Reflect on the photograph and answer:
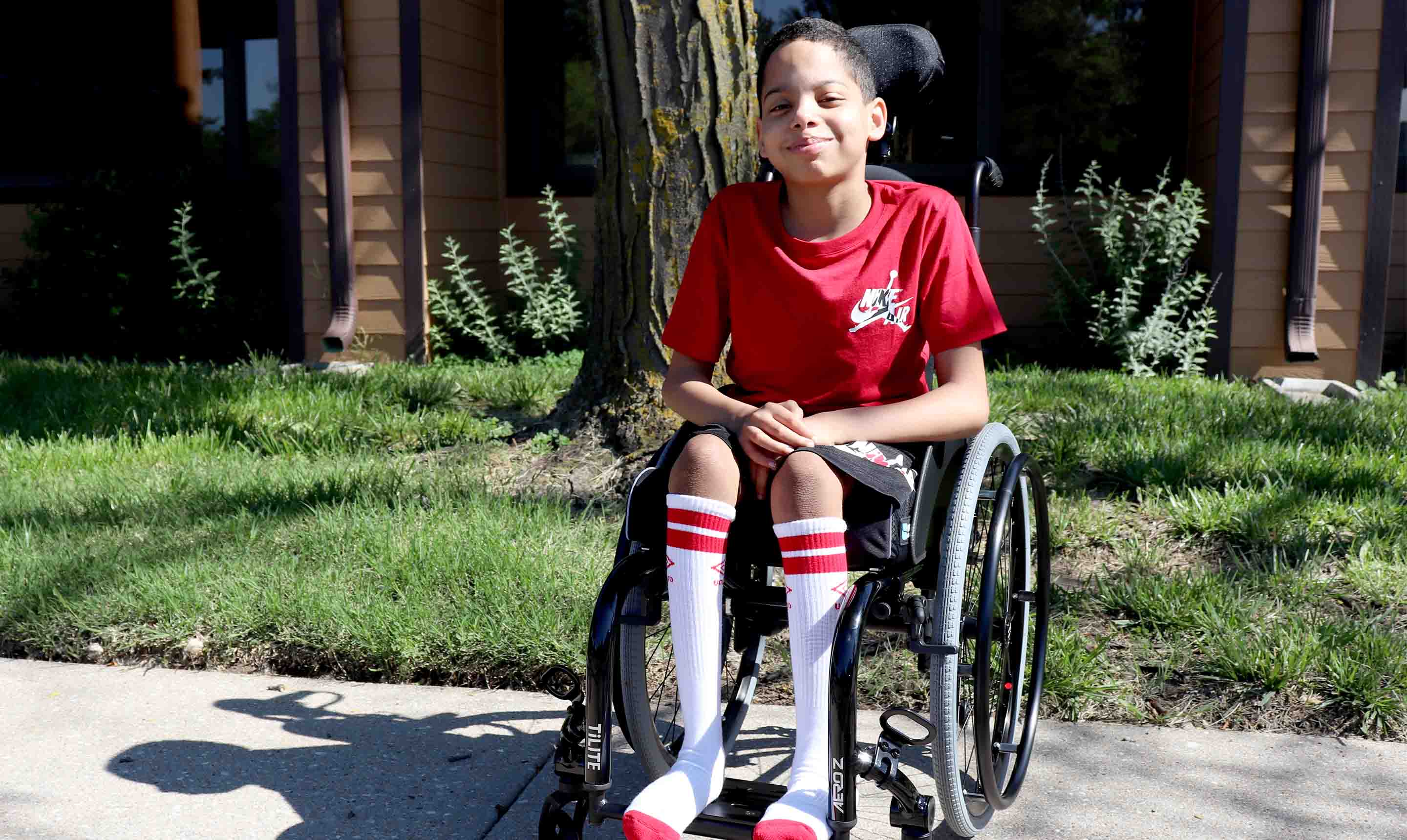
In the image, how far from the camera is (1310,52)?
5996 mm

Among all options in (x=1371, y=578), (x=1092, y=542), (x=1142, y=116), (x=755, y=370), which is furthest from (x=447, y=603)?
(x=1142, y=116)

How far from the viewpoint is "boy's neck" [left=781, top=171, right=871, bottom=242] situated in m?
2.30

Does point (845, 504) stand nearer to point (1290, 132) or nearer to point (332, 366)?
point (1290, 132)

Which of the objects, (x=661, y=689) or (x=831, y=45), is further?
(x=661, y=689)

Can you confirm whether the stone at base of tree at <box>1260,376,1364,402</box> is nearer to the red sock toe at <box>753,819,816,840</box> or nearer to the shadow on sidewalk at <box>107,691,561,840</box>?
the shadow on sidewalk at <box>107,691,561,840</box>

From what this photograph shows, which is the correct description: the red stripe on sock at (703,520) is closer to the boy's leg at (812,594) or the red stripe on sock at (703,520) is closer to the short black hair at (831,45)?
the boy's leg at (812,594)

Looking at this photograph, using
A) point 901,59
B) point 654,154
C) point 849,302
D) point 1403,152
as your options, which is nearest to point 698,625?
point 849,302

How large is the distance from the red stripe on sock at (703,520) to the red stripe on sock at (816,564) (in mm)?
121

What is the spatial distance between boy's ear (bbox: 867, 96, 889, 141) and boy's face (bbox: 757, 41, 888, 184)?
6cm

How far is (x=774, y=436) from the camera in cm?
204

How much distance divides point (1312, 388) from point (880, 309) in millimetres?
4733

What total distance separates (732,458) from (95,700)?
1.76 meters

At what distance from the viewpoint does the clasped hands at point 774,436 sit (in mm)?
2023

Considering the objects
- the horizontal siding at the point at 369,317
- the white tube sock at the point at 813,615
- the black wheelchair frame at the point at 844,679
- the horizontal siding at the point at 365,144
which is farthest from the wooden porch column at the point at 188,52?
the white tube sock at the point at 813,615
